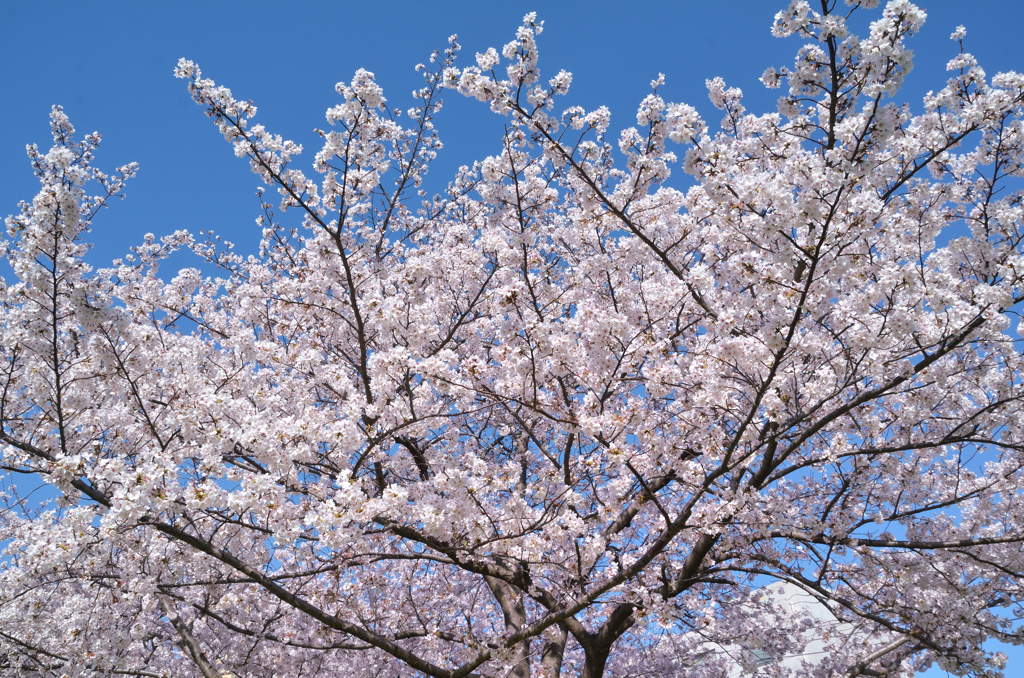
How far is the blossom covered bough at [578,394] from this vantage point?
16.4 feet

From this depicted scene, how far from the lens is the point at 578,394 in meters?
8.71

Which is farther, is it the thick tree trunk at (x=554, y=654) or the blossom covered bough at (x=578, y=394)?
the thick tree trunk at (x=554, y=654)

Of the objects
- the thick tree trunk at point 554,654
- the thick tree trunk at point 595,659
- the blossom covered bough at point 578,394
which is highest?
the blossom covered bough at point 578,394

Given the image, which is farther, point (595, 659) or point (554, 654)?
point (554, 654)

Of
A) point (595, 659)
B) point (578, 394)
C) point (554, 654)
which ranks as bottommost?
point (595, 659)

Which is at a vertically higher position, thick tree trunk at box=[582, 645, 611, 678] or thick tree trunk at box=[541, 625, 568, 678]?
thick tree trunk at box=[541, 625, 568, 678]

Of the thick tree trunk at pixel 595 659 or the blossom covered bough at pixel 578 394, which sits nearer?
the blossom covered bough at pixel 578 394

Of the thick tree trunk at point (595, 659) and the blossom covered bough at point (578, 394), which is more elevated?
the blossom covered bough at point (578, 394)

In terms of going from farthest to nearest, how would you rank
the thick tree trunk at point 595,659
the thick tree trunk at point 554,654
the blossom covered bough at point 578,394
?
the thick tree trunk at point 554,654
the thick tree trunk at point 595,659
the blossom covered bough at point 578,394

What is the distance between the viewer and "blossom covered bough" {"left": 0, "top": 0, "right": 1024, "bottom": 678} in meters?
5.00

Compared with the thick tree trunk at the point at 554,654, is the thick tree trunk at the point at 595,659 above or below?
below

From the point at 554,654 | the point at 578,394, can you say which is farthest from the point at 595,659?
the point at 578,394

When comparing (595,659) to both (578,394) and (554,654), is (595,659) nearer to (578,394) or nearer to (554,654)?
(554,654)

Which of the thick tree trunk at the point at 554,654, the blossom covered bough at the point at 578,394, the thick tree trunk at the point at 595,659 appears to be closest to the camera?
the blossom covered bough at the point at 578,394
